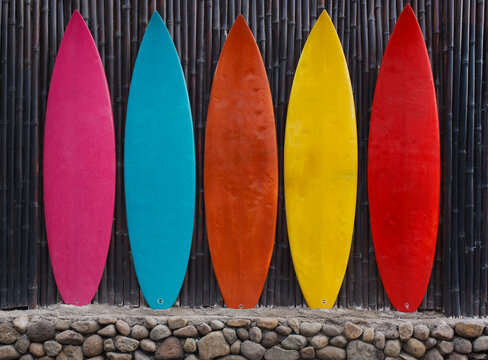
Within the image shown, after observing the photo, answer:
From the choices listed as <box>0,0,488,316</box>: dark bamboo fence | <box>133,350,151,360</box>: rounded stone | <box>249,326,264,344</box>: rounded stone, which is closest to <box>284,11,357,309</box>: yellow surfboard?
<box>0,0,488,316</box>: dark bamboo fence

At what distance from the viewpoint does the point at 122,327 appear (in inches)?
87.7

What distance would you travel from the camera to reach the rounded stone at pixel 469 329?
7.37ft

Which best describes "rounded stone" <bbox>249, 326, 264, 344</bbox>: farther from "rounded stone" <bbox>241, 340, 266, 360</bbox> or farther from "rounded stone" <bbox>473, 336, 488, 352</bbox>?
"rounded stone" <bbox>473, 336, 488, 352</bbox>

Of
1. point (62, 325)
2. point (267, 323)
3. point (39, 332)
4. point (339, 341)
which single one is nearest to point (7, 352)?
point (39, 332)

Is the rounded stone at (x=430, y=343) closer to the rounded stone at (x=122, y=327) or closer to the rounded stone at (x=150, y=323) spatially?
the rounded stone at (x=150, y=323)

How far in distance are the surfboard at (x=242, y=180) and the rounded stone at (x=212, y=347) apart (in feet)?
0.62

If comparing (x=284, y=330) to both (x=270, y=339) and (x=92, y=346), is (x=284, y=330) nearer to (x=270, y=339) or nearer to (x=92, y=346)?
(x=270, y=339)

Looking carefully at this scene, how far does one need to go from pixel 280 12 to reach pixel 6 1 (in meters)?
1.47

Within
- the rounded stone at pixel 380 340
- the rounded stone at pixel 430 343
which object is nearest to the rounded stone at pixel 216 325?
the rounded stone at pixel 380 340

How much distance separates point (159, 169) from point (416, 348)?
1.60m

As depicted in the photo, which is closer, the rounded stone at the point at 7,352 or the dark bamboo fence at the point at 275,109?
the rounded stone at the point at 7,352

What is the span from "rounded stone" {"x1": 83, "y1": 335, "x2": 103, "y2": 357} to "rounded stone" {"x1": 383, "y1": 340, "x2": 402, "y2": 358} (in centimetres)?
145

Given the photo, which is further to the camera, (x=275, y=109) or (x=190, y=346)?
(x=275, y=109)

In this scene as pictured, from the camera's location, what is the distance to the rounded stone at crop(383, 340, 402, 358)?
223cm
